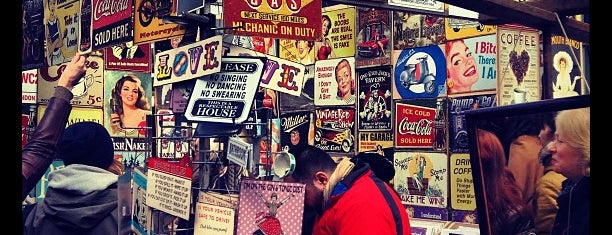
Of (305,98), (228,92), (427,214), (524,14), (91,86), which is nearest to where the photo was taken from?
(524,14)

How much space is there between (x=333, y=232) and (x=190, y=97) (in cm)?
101

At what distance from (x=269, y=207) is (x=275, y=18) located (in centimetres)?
95

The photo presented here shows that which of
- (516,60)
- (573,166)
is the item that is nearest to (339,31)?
(516,60)

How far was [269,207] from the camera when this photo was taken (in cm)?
376

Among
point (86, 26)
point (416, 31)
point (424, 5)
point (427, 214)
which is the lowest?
point (427, 214)

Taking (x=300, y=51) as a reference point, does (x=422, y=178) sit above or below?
below

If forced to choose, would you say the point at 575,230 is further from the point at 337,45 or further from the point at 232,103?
the point at 337,45

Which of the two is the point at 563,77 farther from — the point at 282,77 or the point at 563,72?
the point at 282,77

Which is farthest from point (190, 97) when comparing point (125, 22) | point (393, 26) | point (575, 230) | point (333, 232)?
point (393, 26)

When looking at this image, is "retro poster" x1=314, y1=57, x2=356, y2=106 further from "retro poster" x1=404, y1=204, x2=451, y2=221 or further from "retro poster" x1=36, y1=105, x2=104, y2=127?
"retro poster" x1=36, y1=105, x2=104, y2=127

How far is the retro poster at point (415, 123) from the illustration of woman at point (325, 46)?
1.05 meters

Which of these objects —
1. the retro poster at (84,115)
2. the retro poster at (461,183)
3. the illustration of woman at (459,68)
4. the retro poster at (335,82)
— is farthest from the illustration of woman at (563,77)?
the retro poster at (84,115)

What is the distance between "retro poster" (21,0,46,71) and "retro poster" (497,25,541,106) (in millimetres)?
3169

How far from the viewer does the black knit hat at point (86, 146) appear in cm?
436
